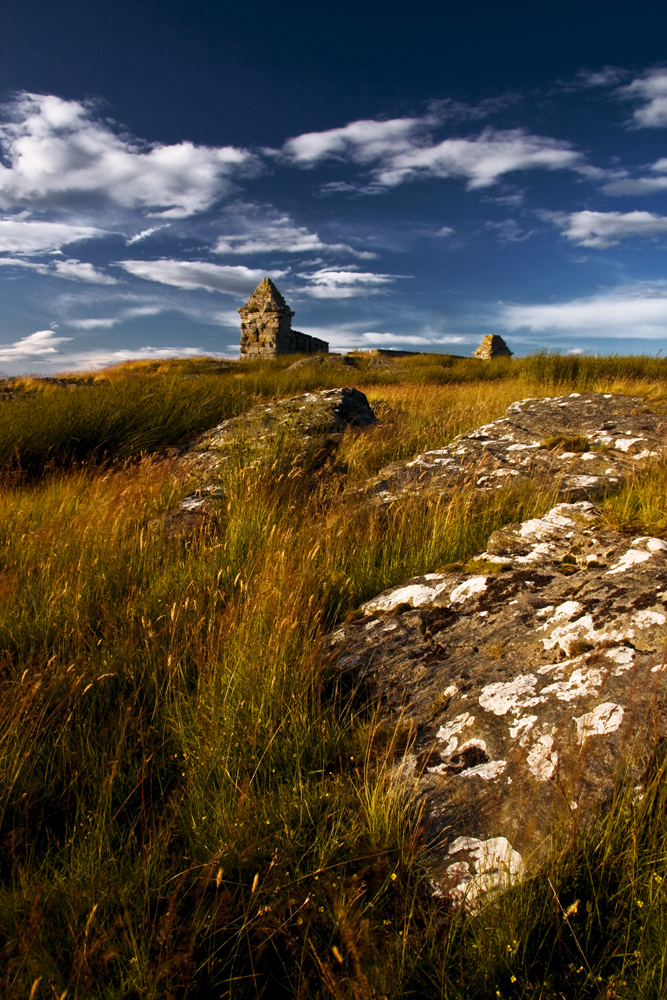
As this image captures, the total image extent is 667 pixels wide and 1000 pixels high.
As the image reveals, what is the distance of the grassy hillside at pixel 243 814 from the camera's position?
102 centimetres

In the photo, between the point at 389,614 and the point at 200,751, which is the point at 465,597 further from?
the point at 200,751

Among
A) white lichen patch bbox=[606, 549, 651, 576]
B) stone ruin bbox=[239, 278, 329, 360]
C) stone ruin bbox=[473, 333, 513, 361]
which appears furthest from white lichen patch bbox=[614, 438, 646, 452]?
stone ruin bbox=[473, 333, 513, 361]

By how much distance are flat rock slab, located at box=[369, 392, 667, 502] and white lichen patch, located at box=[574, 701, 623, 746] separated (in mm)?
2121

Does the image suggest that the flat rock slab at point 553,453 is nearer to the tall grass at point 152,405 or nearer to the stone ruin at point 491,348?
the tall grass at point 152,405

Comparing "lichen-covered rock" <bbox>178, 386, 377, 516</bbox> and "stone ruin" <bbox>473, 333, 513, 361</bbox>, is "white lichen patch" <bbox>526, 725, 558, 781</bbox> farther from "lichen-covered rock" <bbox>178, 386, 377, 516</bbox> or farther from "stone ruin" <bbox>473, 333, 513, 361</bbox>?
"stone ruin" <bbox>473, 333, 513, 361</bbox>

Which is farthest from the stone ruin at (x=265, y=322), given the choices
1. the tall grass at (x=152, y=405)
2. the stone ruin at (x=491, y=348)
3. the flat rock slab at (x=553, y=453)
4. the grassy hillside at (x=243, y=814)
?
the grassy hillside at (x=243, y=814)

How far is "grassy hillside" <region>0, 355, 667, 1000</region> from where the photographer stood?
3.35 ft

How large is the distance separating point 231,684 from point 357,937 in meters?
0.87

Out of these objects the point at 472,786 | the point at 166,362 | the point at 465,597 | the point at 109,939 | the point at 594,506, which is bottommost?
the point at 109,939

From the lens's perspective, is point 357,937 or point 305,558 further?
point 305,558

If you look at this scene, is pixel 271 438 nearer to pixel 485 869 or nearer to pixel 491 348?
pixel 485 869

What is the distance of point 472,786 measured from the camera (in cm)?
134

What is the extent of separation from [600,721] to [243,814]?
996mm

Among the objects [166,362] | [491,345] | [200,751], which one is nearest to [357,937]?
[200,751]
